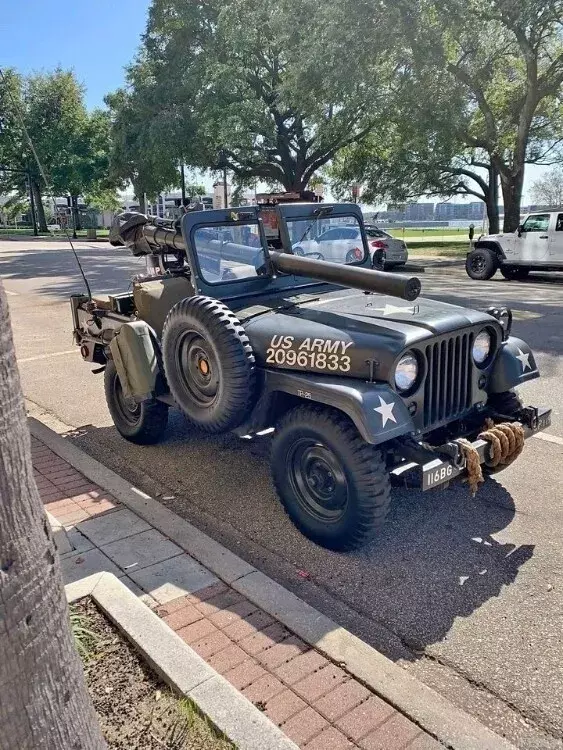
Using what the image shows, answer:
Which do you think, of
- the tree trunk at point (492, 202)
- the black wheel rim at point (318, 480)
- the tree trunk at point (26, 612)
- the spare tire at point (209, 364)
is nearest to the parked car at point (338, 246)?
the spare tire at point (209, 364)

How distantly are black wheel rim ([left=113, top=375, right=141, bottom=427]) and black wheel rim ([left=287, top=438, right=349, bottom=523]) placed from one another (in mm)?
1963

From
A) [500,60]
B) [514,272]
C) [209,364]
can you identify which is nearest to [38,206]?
[500,60]

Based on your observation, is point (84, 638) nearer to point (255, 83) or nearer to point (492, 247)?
point (492, 247)

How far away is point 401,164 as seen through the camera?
27.0 metres

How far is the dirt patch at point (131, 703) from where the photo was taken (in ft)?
7.36

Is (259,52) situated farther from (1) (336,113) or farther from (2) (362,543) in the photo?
(2) (362,543)

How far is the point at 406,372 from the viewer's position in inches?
142

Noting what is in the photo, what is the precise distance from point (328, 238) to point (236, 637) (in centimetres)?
332

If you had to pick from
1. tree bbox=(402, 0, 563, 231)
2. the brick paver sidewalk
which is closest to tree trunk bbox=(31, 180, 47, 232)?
tree bbox=(402, 0, 563, 231)

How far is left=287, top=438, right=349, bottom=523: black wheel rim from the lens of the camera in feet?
11.8

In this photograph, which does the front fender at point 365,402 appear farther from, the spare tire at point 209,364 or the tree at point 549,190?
the tree at point 549,190

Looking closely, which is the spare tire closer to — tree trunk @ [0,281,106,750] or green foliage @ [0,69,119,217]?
tree trunk @ [0,281,106,750]

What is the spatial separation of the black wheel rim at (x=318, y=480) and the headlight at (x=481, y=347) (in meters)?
1.27

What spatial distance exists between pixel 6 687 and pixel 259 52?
27.3 meters
